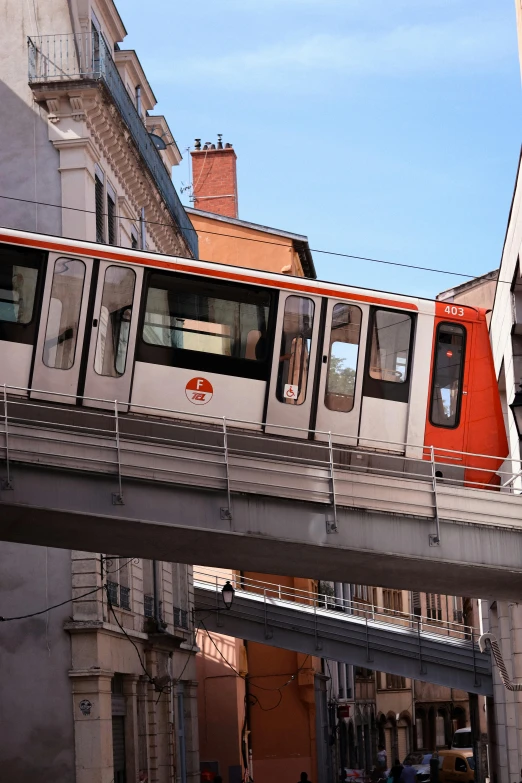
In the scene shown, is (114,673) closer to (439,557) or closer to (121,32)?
(439,557)

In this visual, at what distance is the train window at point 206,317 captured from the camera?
56.4 ft

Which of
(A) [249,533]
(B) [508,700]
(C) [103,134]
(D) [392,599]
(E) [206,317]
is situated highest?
(C) [103,134]

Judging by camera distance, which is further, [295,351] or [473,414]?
[473,414]

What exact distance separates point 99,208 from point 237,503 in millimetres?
12521

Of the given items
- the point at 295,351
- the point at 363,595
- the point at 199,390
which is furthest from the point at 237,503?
the point at 363,595

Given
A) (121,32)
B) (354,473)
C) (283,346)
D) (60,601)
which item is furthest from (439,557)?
(121,32)

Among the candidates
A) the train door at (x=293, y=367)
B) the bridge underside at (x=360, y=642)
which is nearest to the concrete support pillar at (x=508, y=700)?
the bridge underside at (x=360, y=642)

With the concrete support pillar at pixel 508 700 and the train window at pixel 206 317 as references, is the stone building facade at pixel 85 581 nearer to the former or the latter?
the train window at pixel 206 317

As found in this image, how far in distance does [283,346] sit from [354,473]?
216 cm

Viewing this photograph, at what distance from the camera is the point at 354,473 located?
1650 centimetres

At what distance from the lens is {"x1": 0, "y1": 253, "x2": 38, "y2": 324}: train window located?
1666 cm

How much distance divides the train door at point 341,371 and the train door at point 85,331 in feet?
8.77

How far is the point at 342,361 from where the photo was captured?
17.8m

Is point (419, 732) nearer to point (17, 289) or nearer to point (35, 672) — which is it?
point (35, 672)
